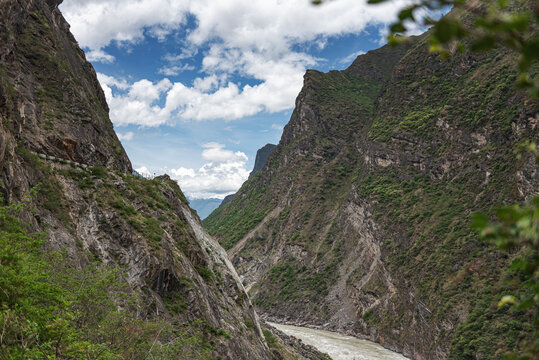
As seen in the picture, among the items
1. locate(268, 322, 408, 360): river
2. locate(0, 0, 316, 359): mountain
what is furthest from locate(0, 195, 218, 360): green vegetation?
locate(268, 322, 408, 360): river

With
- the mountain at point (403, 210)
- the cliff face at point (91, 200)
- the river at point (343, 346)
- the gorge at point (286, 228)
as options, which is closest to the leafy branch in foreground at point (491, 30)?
the gorge at point (286, 228)

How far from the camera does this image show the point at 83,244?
22.4m

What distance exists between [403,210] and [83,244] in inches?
2511

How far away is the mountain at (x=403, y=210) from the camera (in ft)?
156

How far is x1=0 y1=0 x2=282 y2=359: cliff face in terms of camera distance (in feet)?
71.2

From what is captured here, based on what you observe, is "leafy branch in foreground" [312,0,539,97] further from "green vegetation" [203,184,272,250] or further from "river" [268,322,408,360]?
"green vegetation" [203,184,272,250]

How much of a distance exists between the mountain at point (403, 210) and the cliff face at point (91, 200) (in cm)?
2640

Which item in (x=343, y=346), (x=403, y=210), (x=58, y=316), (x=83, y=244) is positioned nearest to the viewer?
(x=58, y=316)

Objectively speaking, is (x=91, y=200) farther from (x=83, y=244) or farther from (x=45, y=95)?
(x=45, y=95)

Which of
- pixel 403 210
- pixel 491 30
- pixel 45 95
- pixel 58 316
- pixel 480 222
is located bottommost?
pixel 58 316

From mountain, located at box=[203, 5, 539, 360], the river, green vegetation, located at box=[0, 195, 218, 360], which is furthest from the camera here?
the river

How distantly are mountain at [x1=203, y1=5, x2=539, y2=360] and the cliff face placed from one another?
1039 inches

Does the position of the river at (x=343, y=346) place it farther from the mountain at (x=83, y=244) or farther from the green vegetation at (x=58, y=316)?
the green vegetation at (x=58, y=316)

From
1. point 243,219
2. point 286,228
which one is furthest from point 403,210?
point 243,219
